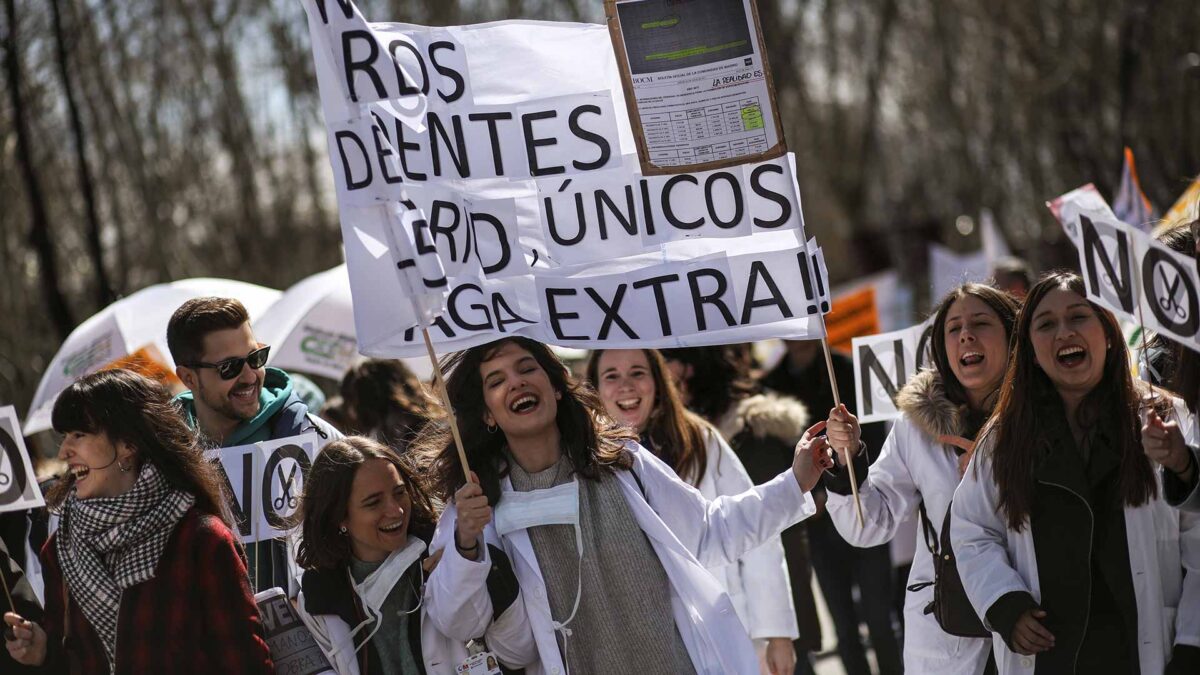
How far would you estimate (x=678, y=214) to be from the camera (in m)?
5.04

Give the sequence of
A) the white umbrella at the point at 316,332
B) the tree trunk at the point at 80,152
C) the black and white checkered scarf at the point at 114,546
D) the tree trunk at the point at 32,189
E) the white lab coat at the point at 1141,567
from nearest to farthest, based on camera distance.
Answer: the white lab coat at the point at 1141,567 < the black and white checkered scarf at the point at 114,546 < the white umbrella at the point at 316,332 < the tree trunk at the point at 32,189 < the tree trunk at the point at 80,152

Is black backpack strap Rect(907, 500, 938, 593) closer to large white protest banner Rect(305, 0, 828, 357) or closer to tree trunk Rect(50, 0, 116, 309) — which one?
large white protest banner Rect(305, 0, 828, 357)

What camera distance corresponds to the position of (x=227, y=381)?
5.77 meters

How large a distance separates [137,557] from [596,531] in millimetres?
1313

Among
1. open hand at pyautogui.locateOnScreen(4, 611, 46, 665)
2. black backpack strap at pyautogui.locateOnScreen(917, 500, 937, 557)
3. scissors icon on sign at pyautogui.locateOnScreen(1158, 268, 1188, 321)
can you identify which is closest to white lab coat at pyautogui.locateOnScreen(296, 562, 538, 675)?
open hand at pyautogui.locateOnScreen(4, 611, 46, 665)

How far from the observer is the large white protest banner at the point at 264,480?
559 cm

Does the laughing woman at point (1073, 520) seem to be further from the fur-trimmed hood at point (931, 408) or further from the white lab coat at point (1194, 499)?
the fur-trimmed hood at point (931, 408)

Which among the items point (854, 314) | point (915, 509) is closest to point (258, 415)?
point (915, 509)

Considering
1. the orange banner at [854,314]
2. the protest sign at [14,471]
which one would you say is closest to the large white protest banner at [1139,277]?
the protest sign at [14,471]

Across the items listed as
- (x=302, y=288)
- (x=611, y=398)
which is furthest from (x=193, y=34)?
(x=611, y=398)

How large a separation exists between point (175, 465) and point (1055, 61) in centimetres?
2105

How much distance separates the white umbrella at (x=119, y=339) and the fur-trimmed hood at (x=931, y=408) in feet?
14.7

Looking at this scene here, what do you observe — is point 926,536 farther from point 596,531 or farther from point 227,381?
point 227,381

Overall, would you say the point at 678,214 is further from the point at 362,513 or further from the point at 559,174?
the point at 362,513
